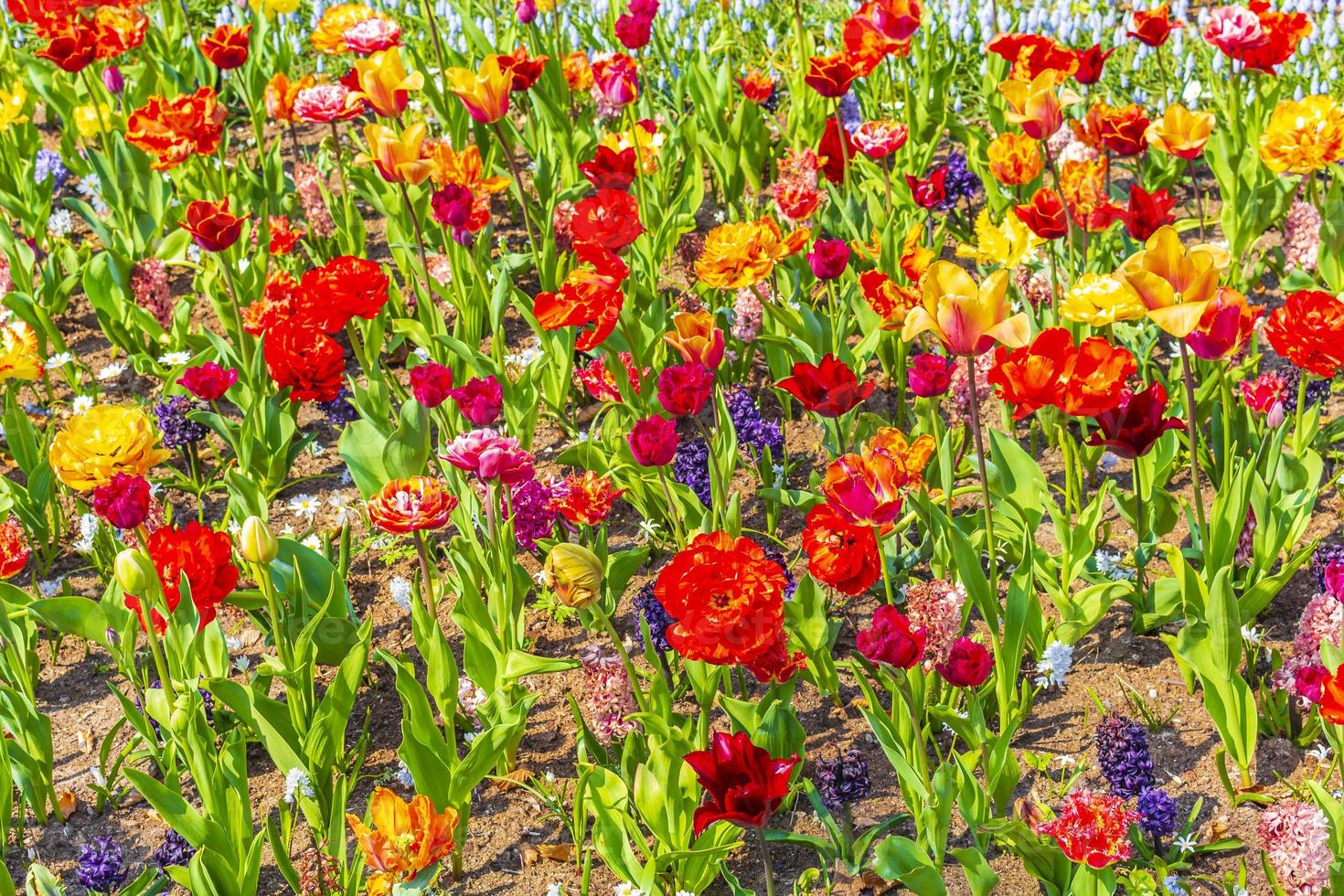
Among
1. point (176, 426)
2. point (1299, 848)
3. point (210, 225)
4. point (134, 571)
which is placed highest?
point (210, 225)

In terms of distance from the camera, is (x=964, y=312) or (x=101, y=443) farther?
(x=101, y=443)

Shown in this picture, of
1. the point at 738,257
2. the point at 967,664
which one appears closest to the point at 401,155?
the point at 738,257

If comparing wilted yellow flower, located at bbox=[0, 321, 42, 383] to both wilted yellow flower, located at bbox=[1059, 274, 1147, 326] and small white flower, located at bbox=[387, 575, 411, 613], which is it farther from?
wilted yellow flower, located at bbox=[1059, 274, 1147, 326]

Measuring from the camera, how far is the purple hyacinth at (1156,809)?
97.0 inches

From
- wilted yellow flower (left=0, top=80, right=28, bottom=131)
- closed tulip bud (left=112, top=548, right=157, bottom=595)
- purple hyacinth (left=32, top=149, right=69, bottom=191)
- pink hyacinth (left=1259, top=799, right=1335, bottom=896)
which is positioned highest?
wilted yellow flower (left=0, top=80, right=28, bottom=131)

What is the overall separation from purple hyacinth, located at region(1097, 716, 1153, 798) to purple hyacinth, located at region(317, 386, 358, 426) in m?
2.33

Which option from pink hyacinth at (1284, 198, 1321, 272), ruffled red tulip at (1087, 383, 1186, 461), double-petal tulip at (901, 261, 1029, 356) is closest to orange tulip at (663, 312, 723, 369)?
double-petal tulip at (901, 261, 1029, 356)

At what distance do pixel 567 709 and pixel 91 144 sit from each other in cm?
410

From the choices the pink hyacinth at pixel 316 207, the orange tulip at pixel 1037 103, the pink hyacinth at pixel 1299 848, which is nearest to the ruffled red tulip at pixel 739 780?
the pink hyacinth at pixel 1299 848

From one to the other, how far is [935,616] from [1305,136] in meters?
2.07

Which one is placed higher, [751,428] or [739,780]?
[739,780]

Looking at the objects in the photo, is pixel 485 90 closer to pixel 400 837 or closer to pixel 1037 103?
pixel 1037 103

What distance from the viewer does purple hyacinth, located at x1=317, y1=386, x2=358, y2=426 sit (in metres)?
4.05

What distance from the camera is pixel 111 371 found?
4.44 m
